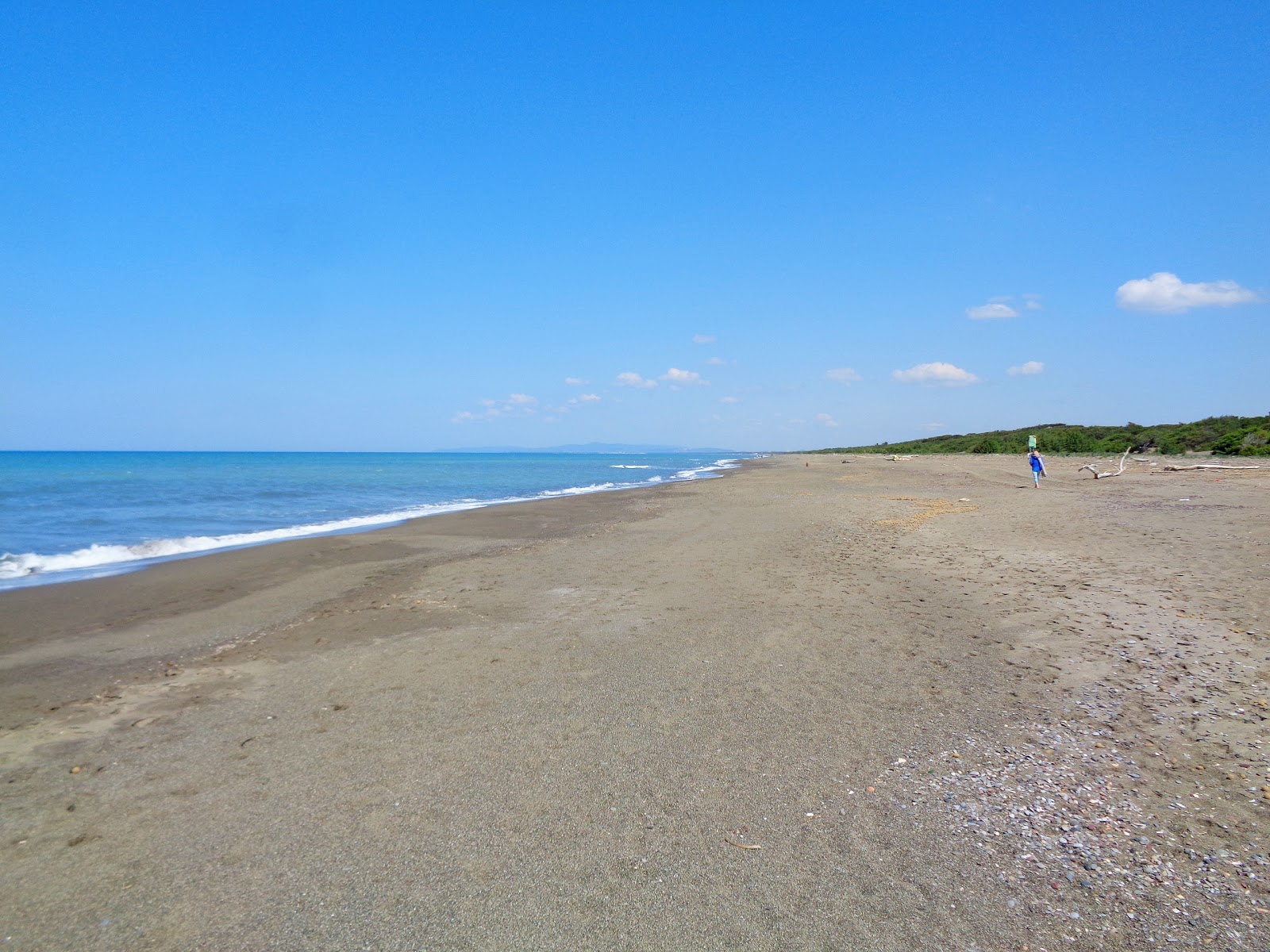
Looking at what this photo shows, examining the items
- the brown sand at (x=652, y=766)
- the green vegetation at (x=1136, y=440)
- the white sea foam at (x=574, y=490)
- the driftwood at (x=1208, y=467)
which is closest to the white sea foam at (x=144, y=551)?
the brown sand at (x=652, y=766)

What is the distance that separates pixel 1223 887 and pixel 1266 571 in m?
8.94

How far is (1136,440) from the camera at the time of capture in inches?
2483

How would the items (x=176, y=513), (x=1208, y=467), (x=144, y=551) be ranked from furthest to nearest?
1. (x=1208, y=467)
2. (x=176, y=513)
3. (x=144, y=551)

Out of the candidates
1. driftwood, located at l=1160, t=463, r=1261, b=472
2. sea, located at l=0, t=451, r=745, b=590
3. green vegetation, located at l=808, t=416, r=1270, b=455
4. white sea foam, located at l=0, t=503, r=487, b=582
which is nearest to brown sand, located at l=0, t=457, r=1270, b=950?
white sea foam, located at l=0, t=503, r=487, b=582

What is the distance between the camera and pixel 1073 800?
4203 millimetres

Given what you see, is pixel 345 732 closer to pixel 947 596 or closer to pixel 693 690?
pixel 693 690

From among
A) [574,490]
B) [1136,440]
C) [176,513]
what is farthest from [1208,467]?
[176,513]

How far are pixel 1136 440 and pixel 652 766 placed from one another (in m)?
74.1

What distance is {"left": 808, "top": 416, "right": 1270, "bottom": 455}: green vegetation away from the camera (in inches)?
1853

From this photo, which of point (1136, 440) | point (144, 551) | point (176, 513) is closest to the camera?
point (144, 551)

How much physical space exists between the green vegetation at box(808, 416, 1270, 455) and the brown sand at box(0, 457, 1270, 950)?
157ft

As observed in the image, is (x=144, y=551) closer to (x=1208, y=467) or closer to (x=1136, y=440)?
(x=1208, y=467)

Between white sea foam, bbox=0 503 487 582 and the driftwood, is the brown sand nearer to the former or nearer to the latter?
white sea foam, bbox=0 503 487 582

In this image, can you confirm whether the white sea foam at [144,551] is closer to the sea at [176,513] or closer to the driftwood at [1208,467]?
the sea at [176,513]
